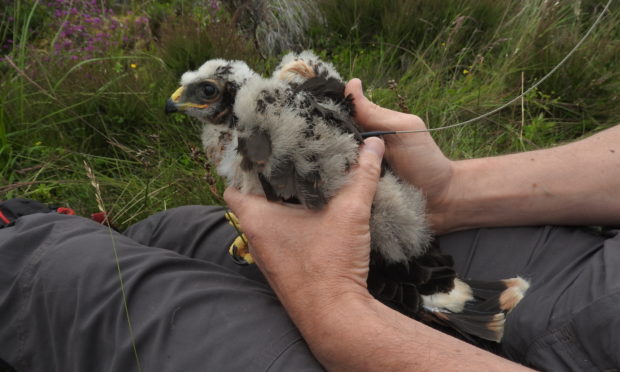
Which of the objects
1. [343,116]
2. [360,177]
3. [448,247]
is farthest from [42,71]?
[448,247]

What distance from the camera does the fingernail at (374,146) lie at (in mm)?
1598

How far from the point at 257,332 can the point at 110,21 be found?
3.93 metres

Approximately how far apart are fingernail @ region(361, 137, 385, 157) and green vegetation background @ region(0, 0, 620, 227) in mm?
744

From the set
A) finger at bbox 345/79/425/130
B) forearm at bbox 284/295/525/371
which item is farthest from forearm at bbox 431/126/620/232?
forearm at bbox 284/295/525/371

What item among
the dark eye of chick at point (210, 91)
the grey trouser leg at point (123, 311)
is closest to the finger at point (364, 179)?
the grey trouser leg at point (123, 311)

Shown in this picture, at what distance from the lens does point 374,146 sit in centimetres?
161

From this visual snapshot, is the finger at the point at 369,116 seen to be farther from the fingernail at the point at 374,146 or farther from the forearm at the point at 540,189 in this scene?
the forearm at the point at 540,189

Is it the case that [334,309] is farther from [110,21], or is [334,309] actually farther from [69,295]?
[110,21]

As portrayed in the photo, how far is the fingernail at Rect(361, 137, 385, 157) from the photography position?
1598 millimetres

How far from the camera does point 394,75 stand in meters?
3.96

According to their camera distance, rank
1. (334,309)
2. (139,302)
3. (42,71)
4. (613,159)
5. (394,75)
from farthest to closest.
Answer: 1. (394,75)
2. (42,71)
3. (613,159)
4. (139,302)
5. (334,309)

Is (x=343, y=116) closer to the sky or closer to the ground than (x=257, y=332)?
closer to the sky

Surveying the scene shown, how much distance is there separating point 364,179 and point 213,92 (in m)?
0.79

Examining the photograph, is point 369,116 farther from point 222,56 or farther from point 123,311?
point 222,56
